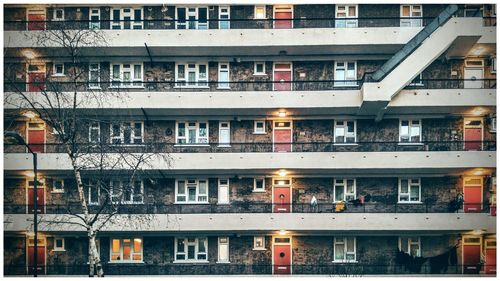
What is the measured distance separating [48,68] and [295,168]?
12429 millimetres

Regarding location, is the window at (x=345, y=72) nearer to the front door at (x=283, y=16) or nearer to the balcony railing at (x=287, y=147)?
the balcony railing at (x=287, y=147)

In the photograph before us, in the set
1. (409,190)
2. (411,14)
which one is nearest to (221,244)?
(409,190)

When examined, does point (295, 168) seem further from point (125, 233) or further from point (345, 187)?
point (125, 233)

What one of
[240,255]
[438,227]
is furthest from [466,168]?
[240,255]

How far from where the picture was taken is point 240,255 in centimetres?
2336

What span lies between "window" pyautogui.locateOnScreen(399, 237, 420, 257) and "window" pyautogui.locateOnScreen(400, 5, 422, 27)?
9778 millimetres

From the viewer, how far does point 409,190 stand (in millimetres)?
23500

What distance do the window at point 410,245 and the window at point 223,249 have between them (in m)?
7.83

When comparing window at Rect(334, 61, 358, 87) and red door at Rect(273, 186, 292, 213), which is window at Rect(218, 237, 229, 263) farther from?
window at Rect(334, 61, 358, 87)

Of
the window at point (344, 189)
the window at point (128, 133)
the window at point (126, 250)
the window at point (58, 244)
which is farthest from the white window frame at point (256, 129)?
the window at point (58, 244)

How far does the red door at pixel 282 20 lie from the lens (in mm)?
23797

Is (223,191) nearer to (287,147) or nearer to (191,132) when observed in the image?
(191,132)

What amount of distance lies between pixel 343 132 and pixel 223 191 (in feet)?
20.3

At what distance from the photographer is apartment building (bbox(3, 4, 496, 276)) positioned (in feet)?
72.4
